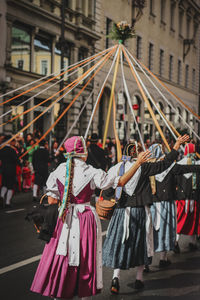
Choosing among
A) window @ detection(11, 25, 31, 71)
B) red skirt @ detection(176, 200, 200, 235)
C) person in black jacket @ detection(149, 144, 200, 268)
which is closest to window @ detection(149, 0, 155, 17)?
window @ detection(11, 25, 31, 71)

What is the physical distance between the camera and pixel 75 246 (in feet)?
13.4

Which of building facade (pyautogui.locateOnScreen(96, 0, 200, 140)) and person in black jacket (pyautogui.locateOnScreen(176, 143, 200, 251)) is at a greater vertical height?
building facade (pyautogui.locateOnScreen(96, 0, 200, 140))

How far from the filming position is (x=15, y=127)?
61.7ft

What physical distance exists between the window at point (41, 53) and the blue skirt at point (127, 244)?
52.3 ft

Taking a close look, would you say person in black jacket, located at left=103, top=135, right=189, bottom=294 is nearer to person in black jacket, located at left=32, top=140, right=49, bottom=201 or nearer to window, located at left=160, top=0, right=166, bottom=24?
person in black jacket, located at left=32, top=140, right=49, bottom=201

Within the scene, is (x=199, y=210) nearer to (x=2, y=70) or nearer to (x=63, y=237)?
(x=63, y=237)

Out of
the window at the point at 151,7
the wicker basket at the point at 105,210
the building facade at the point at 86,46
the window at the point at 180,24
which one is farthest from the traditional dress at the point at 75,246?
the window at the point at 180,24

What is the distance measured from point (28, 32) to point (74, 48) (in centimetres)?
389

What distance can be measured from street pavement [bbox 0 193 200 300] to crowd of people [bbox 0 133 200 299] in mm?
167

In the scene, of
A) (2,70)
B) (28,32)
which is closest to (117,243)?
(2,70)

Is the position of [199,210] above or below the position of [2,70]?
below

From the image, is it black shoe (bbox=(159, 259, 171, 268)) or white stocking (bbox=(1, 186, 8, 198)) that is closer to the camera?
black shoe (bbox=(159, 259, 171, 268))

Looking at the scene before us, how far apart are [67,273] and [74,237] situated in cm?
33

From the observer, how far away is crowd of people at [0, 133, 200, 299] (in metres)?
4.07
